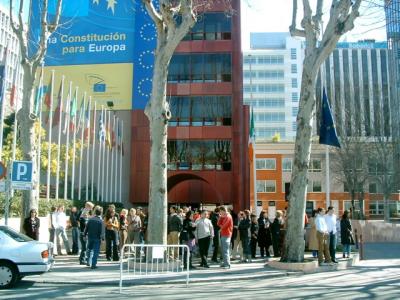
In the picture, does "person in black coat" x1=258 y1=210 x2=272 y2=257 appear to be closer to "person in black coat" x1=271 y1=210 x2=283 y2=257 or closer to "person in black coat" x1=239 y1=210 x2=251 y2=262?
"person in black coat" x1=271 y1=210 x2=283 y2=257

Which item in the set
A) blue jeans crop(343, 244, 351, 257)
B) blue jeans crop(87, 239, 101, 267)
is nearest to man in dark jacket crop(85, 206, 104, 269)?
blue jeans crop(87, 239, 101, 267)

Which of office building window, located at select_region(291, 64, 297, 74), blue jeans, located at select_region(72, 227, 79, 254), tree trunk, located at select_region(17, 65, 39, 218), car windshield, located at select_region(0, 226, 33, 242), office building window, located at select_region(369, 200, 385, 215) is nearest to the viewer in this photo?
car windshield, located at select_region(0, 226, 33, 242)

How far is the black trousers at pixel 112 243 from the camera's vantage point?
1652 centimetres

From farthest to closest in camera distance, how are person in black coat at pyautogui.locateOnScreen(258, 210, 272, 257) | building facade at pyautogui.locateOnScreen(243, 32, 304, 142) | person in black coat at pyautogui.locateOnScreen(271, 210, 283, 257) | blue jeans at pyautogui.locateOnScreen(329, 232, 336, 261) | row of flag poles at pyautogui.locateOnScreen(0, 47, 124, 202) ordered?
building facade at pyautogui.locateOnScreen(243, 32, 304, 142) < row of flag poles at pyautogui.locateOnScreen(0, 47, 124, 202) < person in black coat at pyautogui.locateOnScreen(258, 210, 272, 257) < person in black coat at pyautogui.locateOnScreen(271, 210, 283, 257) < blue jeans at pyautogui.locateOnScreen(329, 232, 336, 261)

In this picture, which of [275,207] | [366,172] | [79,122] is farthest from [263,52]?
[79,122]

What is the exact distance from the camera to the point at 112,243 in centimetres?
1733

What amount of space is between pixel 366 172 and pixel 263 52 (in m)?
57.9

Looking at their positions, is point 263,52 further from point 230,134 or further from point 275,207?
point 230,134

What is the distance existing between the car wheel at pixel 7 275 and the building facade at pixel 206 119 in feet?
92.8

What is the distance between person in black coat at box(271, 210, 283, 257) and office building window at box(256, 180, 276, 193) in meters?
47.3

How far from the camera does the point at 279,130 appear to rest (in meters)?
96.8

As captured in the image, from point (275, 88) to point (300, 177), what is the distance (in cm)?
8386

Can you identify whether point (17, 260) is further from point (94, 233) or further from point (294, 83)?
point (294, 83)

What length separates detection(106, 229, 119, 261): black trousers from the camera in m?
16.5
